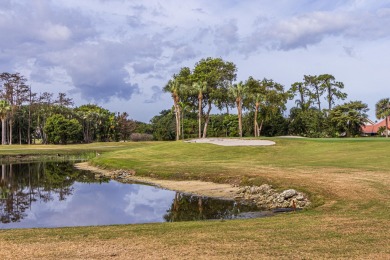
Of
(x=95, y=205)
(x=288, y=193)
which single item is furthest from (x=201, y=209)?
(x=95, y=205)

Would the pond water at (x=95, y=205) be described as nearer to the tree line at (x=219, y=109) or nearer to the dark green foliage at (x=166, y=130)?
the tree line at (x=219, y=109)

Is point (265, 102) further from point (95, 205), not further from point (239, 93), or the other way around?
point (95, 205)

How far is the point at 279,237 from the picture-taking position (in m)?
10.2

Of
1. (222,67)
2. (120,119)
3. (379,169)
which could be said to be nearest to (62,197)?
(379,169)

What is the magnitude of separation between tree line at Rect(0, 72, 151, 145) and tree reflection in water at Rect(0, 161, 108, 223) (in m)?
58.4

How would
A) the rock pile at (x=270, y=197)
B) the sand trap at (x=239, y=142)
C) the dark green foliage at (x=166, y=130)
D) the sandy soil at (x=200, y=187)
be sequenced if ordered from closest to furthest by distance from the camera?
the rock pile at (x=270, y=197), the sandy soil at (x=200, y=187), the sand trap at (x=239, y=142), the dark green foliage at (x=166, y=130)

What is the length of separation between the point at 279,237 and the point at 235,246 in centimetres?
149

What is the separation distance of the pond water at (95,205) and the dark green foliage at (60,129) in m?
67.3

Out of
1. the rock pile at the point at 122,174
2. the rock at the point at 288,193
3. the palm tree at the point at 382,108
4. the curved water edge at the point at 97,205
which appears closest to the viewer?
the curved water edge at the point at 97,205

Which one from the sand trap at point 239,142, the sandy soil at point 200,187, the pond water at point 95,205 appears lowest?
the pond water at point 95,205

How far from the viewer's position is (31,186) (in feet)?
96.0

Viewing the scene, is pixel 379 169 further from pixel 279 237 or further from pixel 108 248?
pixel 108 248

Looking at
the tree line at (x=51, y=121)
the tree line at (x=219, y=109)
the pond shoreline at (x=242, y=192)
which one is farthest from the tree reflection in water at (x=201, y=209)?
the tree line at (x=51, y=121)

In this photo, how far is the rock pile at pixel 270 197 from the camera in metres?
18.6
